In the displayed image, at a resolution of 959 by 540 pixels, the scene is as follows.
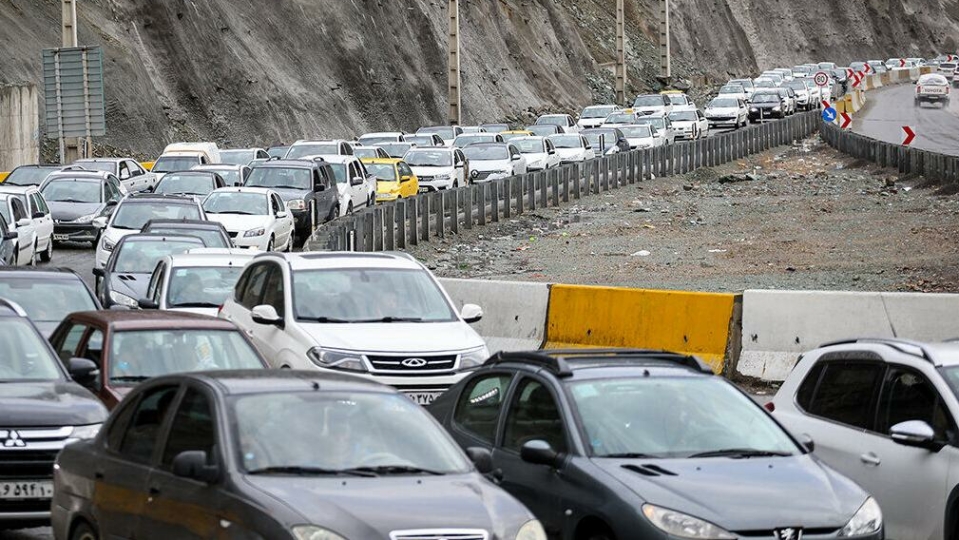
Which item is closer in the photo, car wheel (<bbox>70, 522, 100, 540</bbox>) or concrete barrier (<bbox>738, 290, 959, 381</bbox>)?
car wheel (<bbox>70, 522, 100, 540</bbox>)

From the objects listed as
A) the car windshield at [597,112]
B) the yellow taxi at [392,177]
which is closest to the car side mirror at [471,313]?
the yellow taxi at [392,177]

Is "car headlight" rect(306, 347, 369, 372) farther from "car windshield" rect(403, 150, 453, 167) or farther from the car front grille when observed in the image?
"car windshield" rect(403, 150, 453, 167)

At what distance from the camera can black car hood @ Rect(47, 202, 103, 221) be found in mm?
36781

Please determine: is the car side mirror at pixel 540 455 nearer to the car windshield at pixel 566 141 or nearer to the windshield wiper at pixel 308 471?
the windshield wiper at pixel 308 471

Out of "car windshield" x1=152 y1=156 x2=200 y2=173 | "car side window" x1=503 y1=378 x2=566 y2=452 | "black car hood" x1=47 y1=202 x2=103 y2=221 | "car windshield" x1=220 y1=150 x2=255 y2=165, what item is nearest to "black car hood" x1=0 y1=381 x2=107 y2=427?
"car side window" x1=503 y1=378 x2=566 y2=452

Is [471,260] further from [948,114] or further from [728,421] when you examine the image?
[948,114]

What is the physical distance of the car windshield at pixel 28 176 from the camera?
4100 cm

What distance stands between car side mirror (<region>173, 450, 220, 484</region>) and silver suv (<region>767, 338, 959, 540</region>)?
3684 millimetres

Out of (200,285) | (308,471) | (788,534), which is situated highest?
(308,471)

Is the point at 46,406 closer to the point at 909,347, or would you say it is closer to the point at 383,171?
the point at 909,347

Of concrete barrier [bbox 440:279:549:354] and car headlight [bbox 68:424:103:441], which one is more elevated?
car headlight [bbox 68:424:103:441]

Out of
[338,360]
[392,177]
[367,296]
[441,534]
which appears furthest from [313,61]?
[441,534]

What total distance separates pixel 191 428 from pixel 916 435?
13.1 feet

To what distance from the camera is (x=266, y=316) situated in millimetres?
15477
